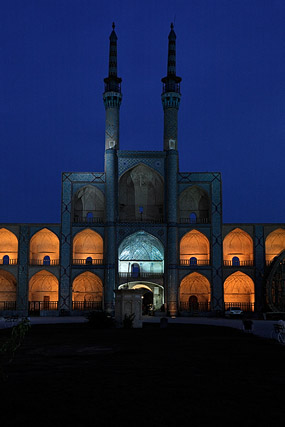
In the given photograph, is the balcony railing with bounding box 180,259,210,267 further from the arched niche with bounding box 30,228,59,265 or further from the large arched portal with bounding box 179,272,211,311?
the arched niche with bounding box 30,228,59,265

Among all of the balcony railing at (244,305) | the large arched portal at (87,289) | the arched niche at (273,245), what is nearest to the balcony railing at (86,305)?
the large arched portal at (87,289)

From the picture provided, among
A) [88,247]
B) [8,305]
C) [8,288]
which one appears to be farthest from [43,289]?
[88,247]

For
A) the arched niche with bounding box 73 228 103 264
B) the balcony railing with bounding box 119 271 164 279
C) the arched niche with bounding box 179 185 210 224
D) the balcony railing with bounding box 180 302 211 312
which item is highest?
the arched niche with bounding box 179 185 210 224

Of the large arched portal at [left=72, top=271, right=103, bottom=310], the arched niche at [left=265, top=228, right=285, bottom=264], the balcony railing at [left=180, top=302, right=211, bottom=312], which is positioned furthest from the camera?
the arched niche at [left=265, top=228, right=285, bottom=264]

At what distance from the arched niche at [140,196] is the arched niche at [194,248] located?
3222 millimetres

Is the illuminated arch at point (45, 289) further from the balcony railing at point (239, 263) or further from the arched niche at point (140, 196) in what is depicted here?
the balcony railing at point (239, 263)

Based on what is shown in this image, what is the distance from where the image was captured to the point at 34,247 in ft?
150

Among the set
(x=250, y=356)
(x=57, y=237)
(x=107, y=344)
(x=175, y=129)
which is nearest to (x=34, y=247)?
(x=57, y=237)

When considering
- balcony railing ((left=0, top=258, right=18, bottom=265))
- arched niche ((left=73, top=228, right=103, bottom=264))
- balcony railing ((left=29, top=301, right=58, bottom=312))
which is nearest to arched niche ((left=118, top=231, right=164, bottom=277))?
arched niche ((left=73, top=228, right=103, bottom=264))

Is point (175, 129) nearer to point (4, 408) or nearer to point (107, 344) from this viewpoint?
point (107, 344)

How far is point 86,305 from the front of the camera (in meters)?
44.2

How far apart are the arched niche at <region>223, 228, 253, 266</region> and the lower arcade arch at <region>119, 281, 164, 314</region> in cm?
682

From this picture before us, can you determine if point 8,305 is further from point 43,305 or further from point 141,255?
point 141,255

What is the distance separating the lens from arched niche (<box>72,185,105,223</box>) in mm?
45938
